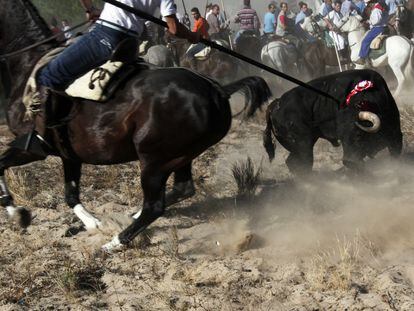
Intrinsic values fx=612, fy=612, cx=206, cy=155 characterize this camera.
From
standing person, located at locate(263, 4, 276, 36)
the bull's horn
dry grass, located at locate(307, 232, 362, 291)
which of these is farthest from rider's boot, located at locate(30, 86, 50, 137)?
standing person, located at locate(263, 4, 276, 36)

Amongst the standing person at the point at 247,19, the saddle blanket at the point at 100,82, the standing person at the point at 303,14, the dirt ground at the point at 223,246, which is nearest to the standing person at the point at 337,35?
the standing person at the point at 247,19

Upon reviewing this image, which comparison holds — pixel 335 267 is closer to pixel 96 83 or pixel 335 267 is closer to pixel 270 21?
pixel 96 83

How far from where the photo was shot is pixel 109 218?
19.9 ft

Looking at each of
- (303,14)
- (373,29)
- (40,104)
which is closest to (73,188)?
(40,104)

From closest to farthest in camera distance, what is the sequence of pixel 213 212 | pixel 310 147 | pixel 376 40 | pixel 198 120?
pixel 198 120 < pixel 213 212 < pixel 310 147 < pixel 376 40

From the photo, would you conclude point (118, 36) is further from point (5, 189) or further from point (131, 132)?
point (5, 189)

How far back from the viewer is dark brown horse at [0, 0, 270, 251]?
5234 mm

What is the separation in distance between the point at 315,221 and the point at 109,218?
2106 millimetres

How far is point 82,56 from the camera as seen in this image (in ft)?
17.6

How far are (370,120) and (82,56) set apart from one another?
333 centimetres

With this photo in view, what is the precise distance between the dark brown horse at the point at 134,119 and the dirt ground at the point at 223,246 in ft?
1.35

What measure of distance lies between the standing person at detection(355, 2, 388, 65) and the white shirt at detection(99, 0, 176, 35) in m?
11.2

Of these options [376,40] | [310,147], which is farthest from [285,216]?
[376,40]

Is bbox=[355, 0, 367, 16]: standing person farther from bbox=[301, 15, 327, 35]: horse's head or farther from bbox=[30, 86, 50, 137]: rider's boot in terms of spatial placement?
bbox=[30, 86, 50, 137]: rider's boot
